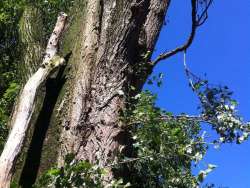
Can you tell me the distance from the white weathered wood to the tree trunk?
0.86ft

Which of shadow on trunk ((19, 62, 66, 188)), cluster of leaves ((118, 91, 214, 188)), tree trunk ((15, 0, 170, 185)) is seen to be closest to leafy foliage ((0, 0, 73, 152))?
shadow on trunk ((19, 62, 66, 188))

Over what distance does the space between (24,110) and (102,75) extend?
1041 millimetres

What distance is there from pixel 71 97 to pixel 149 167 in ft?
3.90

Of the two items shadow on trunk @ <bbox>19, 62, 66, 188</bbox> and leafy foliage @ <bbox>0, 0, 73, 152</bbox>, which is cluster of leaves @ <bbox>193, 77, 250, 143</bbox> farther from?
leafy foliage @ <bbox>0, 0, 73, 152</bbox>

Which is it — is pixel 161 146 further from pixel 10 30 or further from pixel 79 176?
pixel 10 30

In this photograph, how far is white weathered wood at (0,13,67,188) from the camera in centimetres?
578

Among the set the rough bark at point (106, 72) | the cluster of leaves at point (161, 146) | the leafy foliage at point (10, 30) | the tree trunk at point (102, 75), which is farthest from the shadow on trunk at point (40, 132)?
the leafy foliage at point (10, 30)

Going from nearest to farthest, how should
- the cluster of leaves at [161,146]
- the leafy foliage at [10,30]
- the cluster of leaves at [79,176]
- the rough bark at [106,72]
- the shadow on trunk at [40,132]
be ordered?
the cluster of leaves at [79,176], the cluster of leaves at [161,146], the rough bark at [106,72], the shadow on trunk at [40,132], the leafy foliage at [10,30]

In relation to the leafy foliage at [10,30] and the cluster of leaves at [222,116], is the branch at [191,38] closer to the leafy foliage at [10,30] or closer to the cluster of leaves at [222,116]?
the cluster of leaves at [222,116]

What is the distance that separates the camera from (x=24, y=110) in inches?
252

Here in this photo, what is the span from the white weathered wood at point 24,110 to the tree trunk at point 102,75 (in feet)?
0.86

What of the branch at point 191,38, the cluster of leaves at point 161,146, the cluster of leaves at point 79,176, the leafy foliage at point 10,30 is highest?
the leafy foliage at point 10,30

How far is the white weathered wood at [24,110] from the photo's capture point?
5.78 meters

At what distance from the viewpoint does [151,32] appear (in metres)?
6.66
